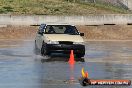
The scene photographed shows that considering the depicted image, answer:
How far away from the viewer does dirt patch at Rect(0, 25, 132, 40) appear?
4733 centimetres

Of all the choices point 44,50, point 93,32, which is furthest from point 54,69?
point 93,32

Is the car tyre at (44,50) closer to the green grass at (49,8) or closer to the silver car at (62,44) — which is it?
the silver car at (62,44)

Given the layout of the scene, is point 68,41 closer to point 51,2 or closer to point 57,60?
point 57,60

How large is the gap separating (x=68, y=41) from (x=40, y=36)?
7.26ft

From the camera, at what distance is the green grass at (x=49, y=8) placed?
174ft

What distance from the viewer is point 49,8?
180ft

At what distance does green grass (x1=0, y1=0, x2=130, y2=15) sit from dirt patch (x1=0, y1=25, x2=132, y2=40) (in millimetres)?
3975

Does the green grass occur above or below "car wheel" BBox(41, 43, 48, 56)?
below

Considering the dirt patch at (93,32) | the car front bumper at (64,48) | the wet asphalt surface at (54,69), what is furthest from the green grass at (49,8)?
the car front bumper at (64,48)

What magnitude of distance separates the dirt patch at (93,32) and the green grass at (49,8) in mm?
3975

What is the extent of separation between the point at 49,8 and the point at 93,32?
808 cm

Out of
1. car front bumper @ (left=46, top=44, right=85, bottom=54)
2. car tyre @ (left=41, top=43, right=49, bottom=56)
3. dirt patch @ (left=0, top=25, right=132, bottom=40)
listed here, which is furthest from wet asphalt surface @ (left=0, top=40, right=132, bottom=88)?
dirt patch @ (left=0, top=25, right=132, bottom=40)

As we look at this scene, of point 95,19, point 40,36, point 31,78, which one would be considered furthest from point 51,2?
point 31,78

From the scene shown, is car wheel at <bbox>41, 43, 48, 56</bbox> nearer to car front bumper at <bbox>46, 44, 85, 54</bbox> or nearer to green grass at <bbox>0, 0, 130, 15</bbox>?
car front bumper at <bbox>46, 44, 85, 54</bbox>
